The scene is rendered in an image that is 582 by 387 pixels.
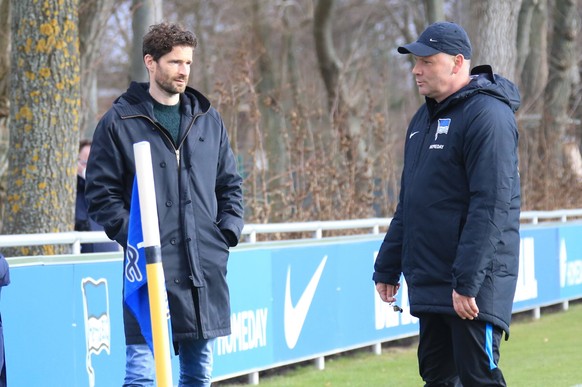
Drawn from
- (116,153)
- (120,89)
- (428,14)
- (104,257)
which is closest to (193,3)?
(120,89)

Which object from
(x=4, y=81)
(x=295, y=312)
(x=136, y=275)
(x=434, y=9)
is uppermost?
(x=434, y=9)

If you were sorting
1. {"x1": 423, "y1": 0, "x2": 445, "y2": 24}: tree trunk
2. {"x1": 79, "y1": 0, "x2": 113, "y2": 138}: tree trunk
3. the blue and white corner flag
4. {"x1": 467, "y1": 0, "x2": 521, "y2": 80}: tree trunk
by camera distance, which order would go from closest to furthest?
the blue and white corner flag < {"x1": 79, "y1": 0, "x2": 113, "y2": 138}: tree trunk < {"x1": 467, "y1": 0, "x2": 521, "y2": 80}: tree trunk < {"x1": 423, "y1": 0, "x2": 445, "y2": 24}: tree trunk

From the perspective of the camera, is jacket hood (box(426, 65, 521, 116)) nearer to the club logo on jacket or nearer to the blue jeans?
the club logo on jacket

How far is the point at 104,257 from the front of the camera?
7.62 m

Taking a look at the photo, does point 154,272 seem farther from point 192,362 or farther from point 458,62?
point 458,62

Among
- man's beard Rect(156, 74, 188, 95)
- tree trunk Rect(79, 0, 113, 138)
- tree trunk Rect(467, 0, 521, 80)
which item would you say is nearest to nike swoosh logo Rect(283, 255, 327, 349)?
man's beard Rect(156, 74, 188, 95)

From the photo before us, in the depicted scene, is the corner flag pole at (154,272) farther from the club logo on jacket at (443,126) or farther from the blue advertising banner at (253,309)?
the blue advertising banner at (253,309)

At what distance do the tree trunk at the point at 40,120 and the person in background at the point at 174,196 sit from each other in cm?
357

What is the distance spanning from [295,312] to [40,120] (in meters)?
2.65

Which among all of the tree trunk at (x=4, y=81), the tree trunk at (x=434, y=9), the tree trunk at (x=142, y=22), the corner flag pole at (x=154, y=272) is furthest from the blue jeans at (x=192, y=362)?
the tree trunk at (x=434, y=9)

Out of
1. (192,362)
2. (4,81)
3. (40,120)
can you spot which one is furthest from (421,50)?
(4,81)

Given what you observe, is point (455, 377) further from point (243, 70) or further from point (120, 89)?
point (120, 89)

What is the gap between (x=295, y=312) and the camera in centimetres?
1005

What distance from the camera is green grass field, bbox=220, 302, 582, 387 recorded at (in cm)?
948
